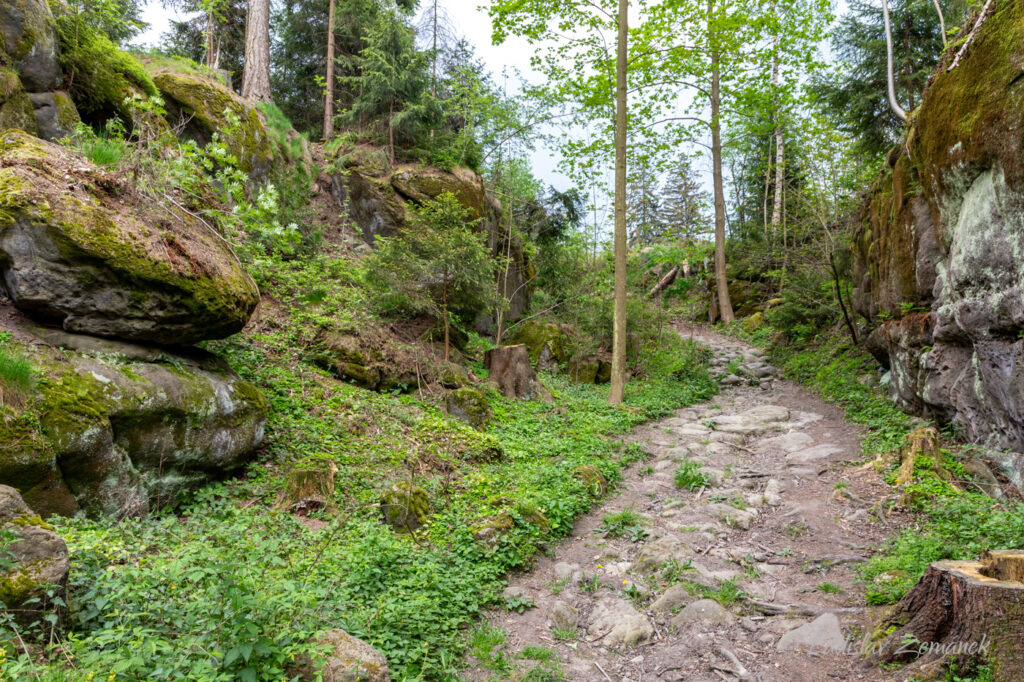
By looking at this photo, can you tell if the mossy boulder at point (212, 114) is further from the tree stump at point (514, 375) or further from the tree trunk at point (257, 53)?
the tree stump at point (514, 375)

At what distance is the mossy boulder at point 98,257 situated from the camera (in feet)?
15.0

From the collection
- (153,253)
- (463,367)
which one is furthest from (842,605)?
(463,367)

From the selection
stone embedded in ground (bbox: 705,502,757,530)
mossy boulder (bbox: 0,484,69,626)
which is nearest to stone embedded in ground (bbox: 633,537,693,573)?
stone embedded in ground (bbox: 705,502,757,530)

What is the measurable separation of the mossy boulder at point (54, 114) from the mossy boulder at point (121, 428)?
3.60 meters

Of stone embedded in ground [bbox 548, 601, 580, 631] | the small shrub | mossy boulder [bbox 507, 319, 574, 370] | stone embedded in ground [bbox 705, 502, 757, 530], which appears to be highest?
mossy boulder [bbox 507, 319, 574, 370]

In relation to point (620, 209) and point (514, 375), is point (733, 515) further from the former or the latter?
point (620, 209)

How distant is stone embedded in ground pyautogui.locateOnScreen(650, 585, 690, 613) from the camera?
168 inches

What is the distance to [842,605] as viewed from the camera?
4.06 meters

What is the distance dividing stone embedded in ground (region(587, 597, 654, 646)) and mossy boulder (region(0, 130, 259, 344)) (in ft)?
16.5

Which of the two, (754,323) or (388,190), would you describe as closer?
(388,190)

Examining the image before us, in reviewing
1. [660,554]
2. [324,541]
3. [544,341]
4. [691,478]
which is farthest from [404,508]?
[544,341]

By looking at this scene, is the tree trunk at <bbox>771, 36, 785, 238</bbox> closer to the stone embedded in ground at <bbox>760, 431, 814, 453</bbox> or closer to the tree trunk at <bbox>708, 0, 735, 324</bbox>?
the tree trunk at <bbox>708, 0, 735, 324</bbox>

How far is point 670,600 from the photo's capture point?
4336mm

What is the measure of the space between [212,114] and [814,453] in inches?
525
